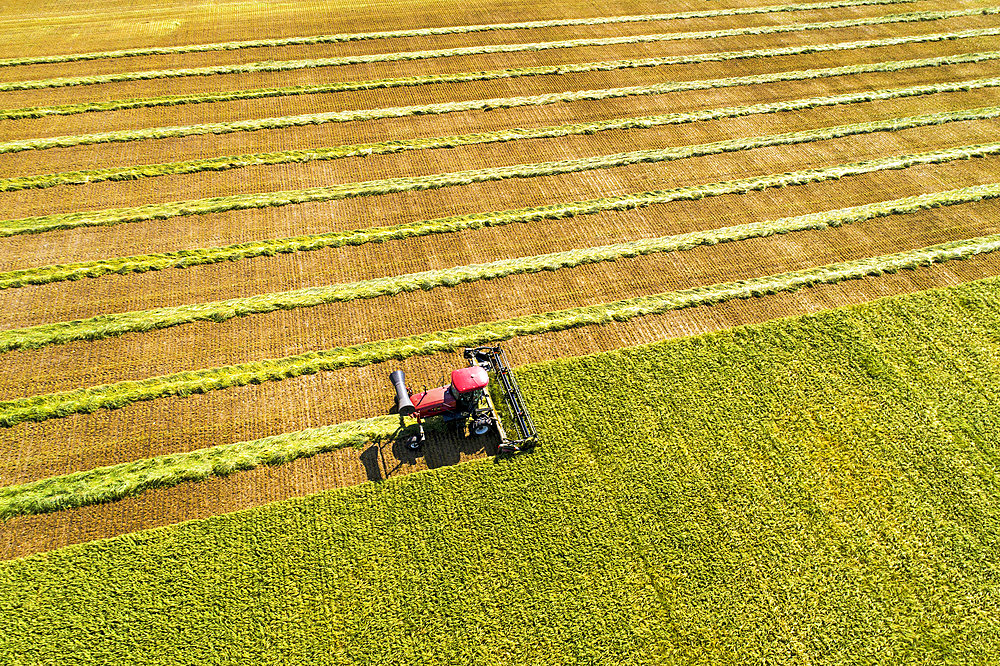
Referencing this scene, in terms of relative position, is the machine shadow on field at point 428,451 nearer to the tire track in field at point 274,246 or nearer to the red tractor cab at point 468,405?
the red tractor cab at point 468,405

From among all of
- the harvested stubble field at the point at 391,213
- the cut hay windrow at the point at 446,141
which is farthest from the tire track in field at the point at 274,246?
the cut hay windrow at the point at 446,141

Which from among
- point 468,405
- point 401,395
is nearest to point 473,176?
point 401,395

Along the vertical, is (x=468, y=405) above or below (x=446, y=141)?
below

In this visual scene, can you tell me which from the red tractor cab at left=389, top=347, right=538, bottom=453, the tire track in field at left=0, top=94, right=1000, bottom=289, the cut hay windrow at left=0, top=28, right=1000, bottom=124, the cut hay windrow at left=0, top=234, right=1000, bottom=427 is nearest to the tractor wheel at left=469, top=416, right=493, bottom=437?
the red tractor cab at left=389, top=347, right=538, bottom=453

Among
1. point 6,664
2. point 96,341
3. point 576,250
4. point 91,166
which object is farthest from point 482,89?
point 6,664

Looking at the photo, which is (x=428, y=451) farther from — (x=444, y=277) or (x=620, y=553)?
(x=444, y=277)

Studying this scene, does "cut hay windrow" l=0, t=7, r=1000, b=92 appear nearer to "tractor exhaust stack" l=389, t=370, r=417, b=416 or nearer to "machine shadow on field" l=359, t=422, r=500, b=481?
"tractor exhaust stack" l=389, t=370, r=417, b=416
